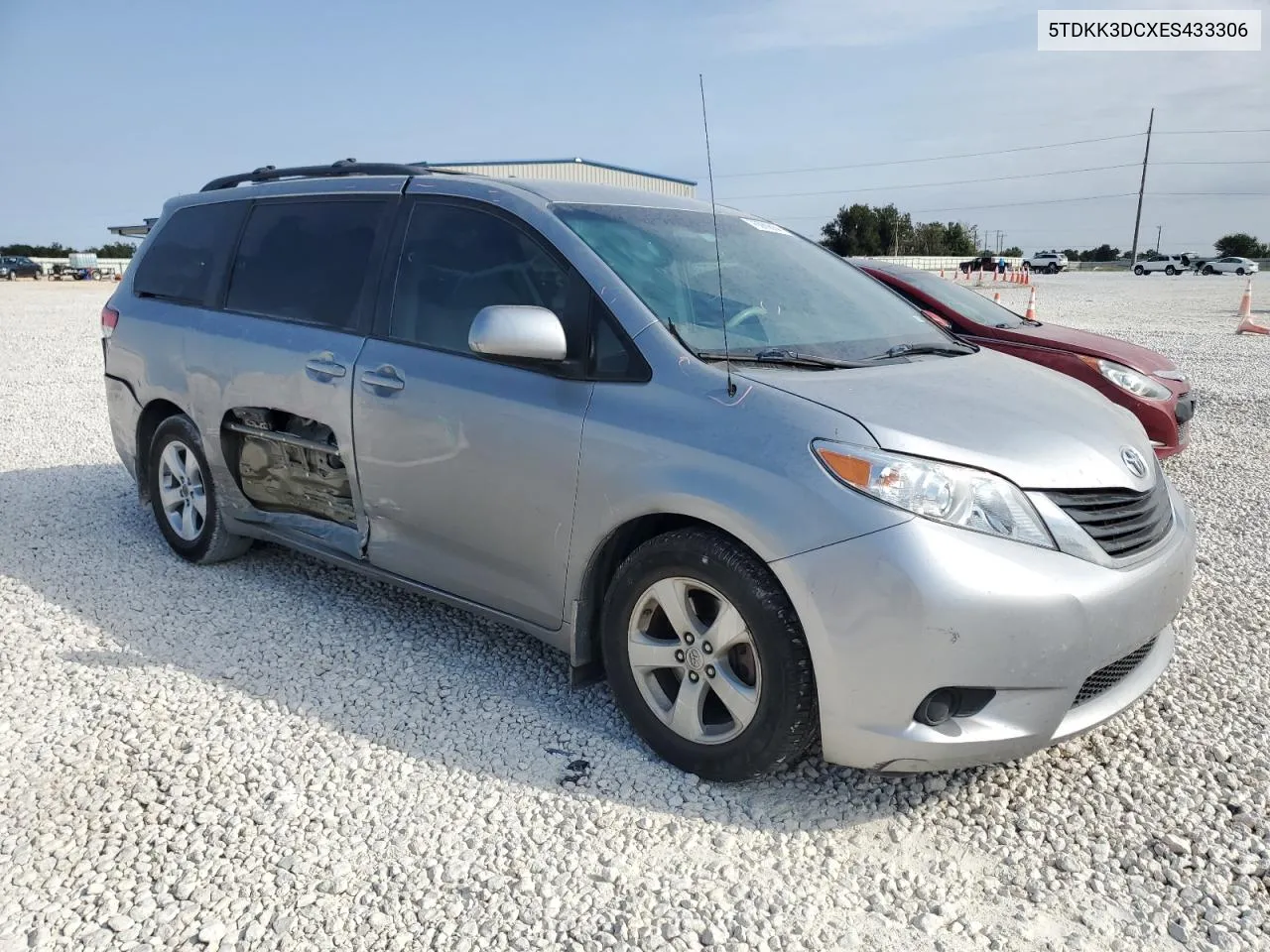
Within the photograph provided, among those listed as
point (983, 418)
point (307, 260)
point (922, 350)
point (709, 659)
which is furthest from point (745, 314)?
point (307, 260)

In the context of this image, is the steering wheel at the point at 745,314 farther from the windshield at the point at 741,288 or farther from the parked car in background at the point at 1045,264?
the parked car in background at the point at 1045,264

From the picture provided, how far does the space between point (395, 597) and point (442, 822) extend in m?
1.92

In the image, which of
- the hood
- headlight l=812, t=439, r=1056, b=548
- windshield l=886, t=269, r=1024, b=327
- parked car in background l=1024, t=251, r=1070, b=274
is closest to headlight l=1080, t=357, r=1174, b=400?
windshield l=886, t=269, r=1024, b=327

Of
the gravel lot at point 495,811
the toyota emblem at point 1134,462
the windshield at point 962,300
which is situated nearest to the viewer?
the gravel lot at point 495,811

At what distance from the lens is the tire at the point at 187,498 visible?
4.86 meters

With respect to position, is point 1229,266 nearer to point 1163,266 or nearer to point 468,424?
point 1163,266

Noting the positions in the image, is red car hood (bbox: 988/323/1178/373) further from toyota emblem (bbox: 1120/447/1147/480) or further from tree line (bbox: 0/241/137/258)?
tree line (bbox: 0/241/137/258)

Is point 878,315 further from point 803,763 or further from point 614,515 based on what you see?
point 803,763

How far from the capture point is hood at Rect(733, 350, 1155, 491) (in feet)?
9.09

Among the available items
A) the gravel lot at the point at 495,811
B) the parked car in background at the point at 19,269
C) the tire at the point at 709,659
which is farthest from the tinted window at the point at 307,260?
the parked car in background at the point at 19,269

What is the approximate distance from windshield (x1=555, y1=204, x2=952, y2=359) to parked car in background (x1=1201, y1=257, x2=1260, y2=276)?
62.1 m

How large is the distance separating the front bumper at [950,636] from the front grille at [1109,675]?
44 mm

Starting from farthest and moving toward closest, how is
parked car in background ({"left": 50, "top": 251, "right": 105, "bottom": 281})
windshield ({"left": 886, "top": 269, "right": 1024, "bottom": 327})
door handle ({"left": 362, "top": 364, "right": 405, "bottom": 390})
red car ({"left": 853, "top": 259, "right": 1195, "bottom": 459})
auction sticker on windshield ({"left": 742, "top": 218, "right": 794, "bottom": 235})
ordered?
1. parked car in background ({"left": 50, "top": 251, "right": 105, "bottom": 281})
2. windshield ({"left": 886, "top": 269, "right": 1024, "bottom": 327})
3. red car ({"left": 853, "top": 259, "right": 1195, "bottom": 459})
4. auction sticker on windshield ({"left": 742, "top": 218, "right": 794, "bottom": 235})
5. door handle ({"left": 362, "top": 364, "right": 405, "bottom": 390})

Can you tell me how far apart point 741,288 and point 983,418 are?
108cm
